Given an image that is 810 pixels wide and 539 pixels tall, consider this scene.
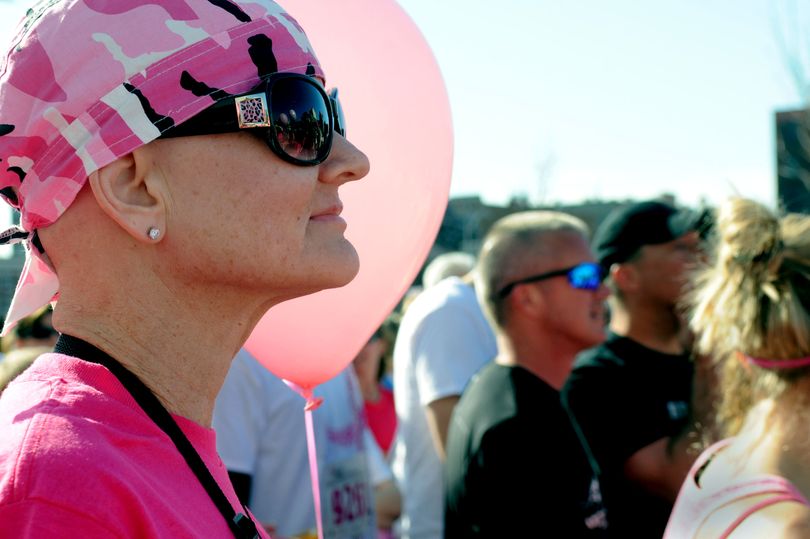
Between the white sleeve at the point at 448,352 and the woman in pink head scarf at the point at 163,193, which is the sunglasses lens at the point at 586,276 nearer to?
the white sleeve at the point at 448,352

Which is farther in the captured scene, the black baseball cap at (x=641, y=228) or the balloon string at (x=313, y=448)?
the black baseball cap at (x=641, y=228)

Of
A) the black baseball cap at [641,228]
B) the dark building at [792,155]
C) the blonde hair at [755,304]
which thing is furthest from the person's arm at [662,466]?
the dark building at [792,155]

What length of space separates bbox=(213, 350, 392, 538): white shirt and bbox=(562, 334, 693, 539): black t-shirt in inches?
38.1

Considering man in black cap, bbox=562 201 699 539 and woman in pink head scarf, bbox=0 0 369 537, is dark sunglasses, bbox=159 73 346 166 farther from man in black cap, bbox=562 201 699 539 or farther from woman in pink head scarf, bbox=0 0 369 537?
man in black cap, bbox=562 201 699 539

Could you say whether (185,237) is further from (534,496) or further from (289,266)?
(534,496)

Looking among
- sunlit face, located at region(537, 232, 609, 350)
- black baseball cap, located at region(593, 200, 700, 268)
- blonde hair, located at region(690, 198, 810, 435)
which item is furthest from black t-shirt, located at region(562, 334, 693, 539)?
blonde hair, located at region(690, 198, 810, 435)

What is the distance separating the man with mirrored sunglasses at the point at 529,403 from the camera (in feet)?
9.36

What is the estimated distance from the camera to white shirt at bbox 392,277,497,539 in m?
3.93

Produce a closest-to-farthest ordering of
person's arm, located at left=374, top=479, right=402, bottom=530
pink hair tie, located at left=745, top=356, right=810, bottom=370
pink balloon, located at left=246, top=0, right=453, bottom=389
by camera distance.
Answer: pink balloon, located at left=246, top=0, right=453, bottom=389 → pink hair tie, located at left=745, top=356, right=810, bottom=370 → person's arm, located at left=374, top=479, right=402, bottom=530

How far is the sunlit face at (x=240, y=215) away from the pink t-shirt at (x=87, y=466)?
218mm

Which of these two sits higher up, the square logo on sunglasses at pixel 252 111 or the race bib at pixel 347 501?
the square logo on sunglasses at pixel 252 111

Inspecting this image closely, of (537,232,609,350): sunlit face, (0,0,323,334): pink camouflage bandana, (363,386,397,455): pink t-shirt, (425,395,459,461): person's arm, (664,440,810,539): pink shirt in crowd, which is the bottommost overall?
(363,386,397,455): pink t-shirt

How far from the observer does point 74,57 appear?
3.84 ft

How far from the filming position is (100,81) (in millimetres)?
1170
